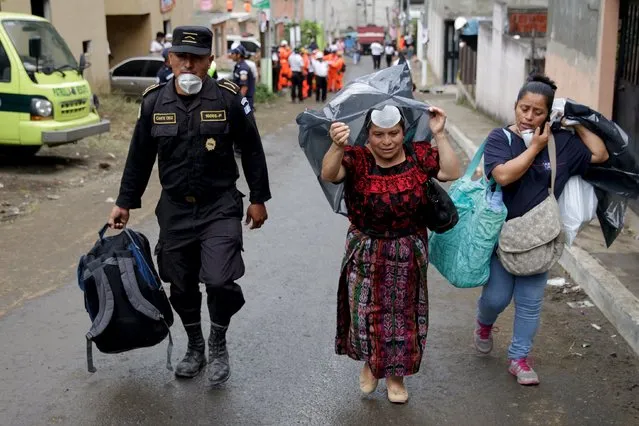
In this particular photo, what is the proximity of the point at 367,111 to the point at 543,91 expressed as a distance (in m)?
0.90

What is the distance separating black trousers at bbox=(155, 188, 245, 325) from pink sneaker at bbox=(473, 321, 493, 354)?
1458 mm

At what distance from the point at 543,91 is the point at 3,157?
33.8 feet

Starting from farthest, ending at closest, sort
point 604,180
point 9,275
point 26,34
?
point 26,34 < point 9,275 < point 604,180

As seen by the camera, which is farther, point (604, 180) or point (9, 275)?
point (9, 275)

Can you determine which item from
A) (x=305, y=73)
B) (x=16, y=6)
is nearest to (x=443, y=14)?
(x=305, y=73)

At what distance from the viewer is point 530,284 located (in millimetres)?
4773

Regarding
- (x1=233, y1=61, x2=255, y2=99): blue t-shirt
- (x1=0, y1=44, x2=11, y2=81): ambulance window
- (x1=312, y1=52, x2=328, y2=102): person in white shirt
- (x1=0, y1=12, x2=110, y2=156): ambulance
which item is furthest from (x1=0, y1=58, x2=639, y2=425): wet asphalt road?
(x1=312, y1=52, x2=328, y2=102): person in white shirt

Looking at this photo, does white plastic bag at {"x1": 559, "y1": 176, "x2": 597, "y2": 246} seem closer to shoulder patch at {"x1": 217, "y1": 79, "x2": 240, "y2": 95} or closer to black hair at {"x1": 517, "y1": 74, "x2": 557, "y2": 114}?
black hair at {"x1": 517, "y1": 74, "x2": 557, "y2": 114}

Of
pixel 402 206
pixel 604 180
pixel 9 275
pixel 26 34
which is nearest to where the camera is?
pixel 402 206

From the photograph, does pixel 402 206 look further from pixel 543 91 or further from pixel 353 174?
pixel 543 91

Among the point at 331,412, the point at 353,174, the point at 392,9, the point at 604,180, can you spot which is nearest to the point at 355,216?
the point at 353,174

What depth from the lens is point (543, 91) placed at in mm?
4477

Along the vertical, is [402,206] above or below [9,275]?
above

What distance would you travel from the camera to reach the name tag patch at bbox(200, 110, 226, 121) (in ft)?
15.2
